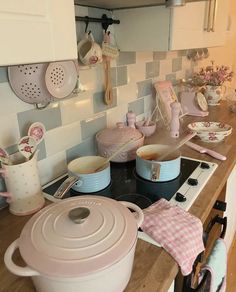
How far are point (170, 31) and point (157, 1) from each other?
0.41ft

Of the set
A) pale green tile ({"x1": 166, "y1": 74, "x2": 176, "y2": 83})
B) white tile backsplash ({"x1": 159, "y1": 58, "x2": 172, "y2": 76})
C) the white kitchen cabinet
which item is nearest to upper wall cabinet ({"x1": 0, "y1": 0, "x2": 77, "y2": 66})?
the white kitchen cabinet

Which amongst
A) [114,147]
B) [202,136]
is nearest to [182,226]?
[114,147]

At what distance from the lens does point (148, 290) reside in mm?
585

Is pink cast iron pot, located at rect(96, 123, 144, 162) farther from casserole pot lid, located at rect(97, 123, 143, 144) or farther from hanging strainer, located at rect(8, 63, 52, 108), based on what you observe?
hanging strainer, located at rect(8, 63, 52, 108)

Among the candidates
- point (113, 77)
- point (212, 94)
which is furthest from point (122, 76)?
point (212, 94)

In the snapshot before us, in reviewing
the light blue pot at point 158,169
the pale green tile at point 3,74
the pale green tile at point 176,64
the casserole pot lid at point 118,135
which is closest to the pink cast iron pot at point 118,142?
the casserole pot lid at point 118,135

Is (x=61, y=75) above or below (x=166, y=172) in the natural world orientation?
above

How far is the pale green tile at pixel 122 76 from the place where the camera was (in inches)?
52.8

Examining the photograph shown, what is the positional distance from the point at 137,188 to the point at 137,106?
678mm

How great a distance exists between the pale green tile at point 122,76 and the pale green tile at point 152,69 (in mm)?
257

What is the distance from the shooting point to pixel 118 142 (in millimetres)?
1123

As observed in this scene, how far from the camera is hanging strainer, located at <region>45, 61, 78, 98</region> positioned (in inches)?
34.7

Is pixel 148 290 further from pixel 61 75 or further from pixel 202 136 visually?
pixel 202 136

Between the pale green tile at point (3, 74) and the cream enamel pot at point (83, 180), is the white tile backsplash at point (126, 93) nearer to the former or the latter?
the cream enamel pot at point (83, 180)
